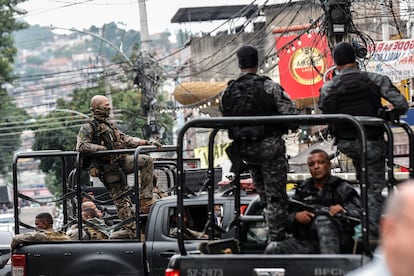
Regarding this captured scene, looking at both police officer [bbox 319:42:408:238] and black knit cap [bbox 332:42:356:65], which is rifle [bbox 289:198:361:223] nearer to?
police officer [bbox 319:42:408:238]

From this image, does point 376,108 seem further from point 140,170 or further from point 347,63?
point 140,170

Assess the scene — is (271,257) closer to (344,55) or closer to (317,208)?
(317,208)

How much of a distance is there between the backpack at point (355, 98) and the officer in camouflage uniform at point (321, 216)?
14.3 inches

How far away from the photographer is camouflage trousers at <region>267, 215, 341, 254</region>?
7395 millimetres

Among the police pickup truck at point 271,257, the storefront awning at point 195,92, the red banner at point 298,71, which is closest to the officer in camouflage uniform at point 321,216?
the police pickup truck at point 271,257

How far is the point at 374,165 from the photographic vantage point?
7.57 meters

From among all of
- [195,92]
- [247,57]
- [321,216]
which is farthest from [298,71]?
[321,216]

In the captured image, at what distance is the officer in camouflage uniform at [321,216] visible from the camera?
7.45m

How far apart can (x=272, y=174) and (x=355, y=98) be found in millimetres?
839

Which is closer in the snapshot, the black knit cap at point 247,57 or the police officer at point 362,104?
the police officer at point 362,104

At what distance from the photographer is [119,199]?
11930 mm

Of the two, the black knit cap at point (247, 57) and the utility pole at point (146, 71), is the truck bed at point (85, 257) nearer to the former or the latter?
the black knit cap at point (247, 57)

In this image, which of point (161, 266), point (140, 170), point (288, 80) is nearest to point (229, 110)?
point (161, 266)

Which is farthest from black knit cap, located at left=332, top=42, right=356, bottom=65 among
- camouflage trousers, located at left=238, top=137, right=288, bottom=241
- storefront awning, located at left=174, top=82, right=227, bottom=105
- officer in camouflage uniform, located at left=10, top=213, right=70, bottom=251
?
storefront awning, located at left=174, top=82, right=227, bottom=105
